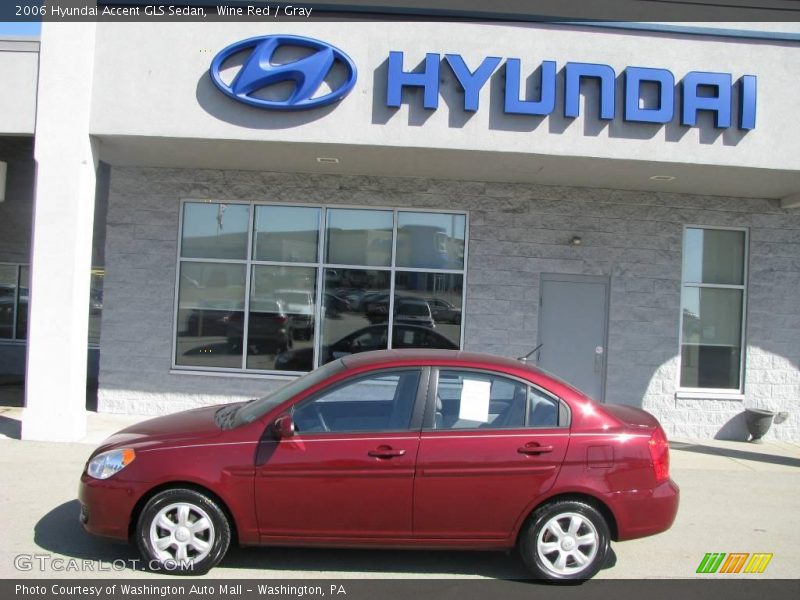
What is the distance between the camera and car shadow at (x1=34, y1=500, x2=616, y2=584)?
190 inches

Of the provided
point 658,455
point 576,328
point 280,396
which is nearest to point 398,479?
point 280,396

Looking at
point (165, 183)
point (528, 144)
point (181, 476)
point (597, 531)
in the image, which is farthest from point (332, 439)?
point (165, 183)

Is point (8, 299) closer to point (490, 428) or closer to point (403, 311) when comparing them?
point (403, 311)

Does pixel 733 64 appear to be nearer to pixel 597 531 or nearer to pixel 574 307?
pixel 574 307

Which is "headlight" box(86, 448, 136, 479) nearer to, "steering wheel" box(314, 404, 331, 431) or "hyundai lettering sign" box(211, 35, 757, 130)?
"steering wheel" box(314, 404, 331, 431)

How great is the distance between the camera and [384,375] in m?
4.85

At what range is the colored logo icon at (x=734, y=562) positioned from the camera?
520cm

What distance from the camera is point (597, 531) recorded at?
4.66 meters

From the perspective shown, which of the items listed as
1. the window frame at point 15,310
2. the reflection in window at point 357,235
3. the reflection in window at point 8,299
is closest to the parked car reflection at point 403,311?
the reflection in window at point 357,235

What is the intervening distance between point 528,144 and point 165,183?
5297mm

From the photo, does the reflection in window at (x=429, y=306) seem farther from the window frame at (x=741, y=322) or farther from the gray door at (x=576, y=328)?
the window frame at (x=741, y=322)

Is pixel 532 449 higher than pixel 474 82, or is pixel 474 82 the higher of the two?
pixel 474 82

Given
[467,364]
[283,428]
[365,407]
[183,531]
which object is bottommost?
[183,531]

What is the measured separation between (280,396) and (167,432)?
81 cm
